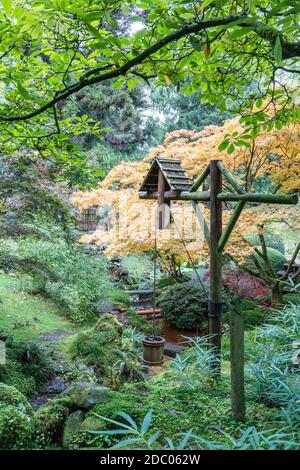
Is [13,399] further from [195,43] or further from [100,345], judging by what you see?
[195,43]

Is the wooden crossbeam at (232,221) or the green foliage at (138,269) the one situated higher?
the wooden crossbeam at (232,221)

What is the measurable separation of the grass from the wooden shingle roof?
A: 2.94 metres

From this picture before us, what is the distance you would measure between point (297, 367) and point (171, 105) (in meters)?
11.6

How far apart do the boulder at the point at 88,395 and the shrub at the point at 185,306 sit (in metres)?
3.47

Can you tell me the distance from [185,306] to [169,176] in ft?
Answer: 10.4

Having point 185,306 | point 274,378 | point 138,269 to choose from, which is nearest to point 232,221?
point 274,378

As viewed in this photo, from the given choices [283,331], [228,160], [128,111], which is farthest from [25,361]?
[128,111]

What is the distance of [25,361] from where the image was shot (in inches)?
173

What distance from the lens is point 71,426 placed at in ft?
7.67

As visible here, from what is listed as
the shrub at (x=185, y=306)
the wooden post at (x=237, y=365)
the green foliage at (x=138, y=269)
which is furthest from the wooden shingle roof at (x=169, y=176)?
the green foliage at (x=138, y=269)

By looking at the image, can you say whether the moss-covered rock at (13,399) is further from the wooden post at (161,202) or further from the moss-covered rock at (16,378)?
the wooden post at (161,202)

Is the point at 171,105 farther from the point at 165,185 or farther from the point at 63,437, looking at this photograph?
the point at 63,437

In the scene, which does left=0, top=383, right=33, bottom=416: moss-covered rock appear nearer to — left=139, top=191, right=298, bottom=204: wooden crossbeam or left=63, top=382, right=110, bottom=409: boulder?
left=63, top=382, right=110, bottom=409: boulder

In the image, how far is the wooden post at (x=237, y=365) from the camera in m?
1.91
